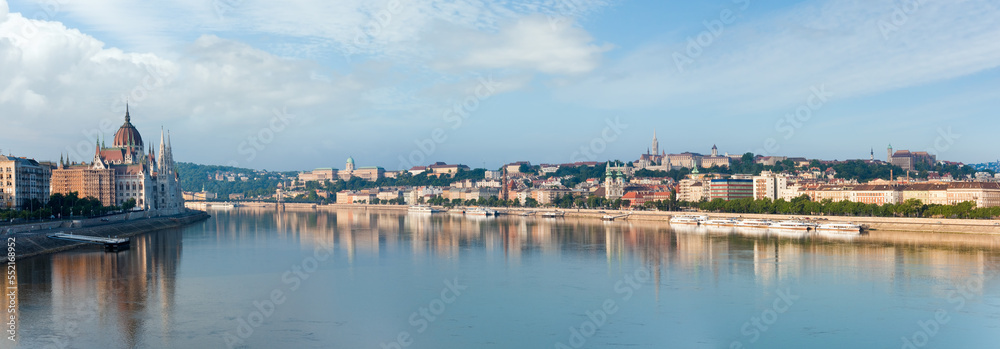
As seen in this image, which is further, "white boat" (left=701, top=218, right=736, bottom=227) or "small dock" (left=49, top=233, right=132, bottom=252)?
"white boat" (left=701, top=218, right=736, bottom=227)

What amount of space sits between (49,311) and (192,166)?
134 metres

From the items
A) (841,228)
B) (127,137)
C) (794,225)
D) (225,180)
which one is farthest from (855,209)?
(225,180)

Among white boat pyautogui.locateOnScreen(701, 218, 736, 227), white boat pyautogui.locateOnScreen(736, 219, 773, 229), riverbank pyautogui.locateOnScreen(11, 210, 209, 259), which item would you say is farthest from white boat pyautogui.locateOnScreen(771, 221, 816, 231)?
riverbank pyautogui.locateOnScreen(11, 210, 209, 259)

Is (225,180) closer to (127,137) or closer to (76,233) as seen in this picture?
(127,137)

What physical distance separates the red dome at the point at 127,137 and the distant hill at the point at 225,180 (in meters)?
63.2

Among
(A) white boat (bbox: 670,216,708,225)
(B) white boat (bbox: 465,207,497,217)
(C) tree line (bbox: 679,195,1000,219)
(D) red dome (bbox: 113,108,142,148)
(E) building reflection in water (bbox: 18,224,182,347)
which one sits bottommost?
(B) white boat (bbox: 465,207,497,217)

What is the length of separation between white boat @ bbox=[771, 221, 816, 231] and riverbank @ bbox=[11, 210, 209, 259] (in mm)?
28013

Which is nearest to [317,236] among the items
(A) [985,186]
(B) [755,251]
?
(B) [755,251]

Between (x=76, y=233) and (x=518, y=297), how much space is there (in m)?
18.7

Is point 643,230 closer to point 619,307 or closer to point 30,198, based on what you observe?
point 619,307

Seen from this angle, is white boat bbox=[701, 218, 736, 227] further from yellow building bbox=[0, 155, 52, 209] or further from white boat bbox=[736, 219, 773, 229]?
yellow building bbox=[0, 155, 52, 209]

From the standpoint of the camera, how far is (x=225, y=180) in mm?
138500

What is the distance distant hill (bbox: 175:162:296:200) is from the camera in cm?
12275

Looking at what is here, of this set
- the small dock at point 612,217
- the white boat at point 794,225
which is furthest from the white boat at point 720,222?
the small dock at point 612,217
